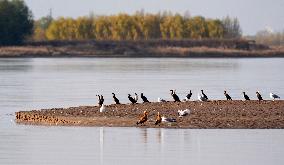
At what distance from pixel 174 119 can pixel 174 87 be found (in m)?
14.9

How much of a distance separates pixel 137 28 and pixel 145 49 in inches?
533

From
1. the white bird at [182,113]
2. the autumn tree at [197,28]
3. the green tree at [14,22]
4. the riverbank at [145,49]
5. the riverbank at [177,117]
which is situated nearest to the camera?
the riverbank at [177,117]

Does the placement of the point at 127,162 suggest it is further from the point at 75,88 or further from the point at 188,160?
the point at 75,88

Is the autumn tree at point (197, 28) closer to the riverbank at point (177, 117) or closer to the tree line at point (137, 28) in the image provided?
the tree line at point (137, 28)

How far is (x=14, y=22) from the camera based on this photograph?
9950 cm

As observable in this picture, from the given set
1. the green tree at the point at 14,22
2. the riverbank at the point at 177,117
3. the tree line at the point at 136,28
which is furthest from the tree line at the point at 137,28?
the riverbank at the point at 177,117

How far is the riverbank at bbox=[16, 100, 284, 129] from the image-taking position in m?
24.8

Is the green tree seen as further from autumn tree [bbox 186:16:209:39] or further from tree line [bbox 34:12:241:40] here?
autumn tree [bbox 186:16:209:39]

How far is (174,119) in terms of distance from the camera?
25.1 meters

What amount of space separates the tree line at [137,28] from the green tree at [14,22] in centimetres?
804

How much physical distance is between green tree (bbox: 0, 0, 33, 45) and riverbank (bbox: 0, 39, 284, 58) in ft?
5.55

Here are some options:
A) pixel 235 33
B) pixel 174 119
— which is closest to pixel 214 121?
pixel 174 119

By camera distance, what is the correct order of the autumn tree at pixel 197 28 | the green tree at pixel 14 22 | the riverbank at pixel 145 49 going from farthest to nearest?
the autumn tree at pixel 197 28
the green tree at pixel 14 22
the riverbank at pixel 145 49

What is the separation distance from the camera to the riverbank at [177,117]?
975 inches
